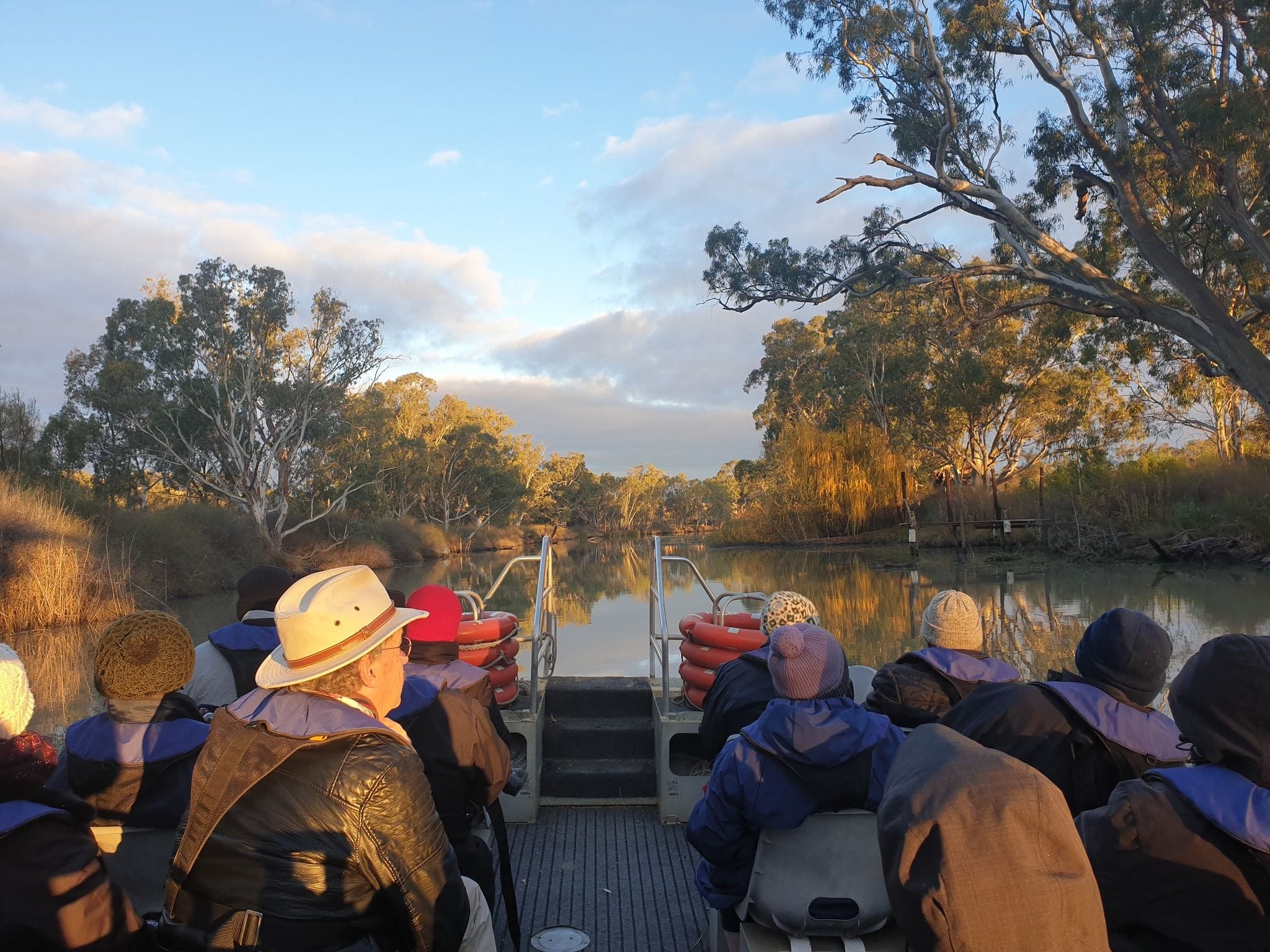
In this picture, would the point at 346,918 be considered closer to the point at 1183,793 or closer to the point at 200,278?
the point at 1183,793

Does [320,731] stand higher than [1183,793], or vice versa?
[320,731]

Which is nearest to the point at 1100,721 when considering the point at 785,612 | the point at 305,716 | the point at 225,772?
the point at 785,612

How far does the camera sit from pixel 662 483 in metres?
78.6

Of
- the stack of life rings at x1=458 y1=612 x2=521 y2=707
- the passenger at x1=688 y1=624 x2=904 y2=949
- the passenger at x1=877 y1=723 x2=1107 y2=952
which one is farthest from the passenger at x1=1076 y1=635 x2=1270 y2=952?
the stack of life rings at x1=458 y1=612 x2=521 y2=707

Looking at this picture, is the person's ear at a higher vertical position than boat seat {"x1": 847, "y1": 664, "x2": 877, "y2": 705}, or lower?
higher

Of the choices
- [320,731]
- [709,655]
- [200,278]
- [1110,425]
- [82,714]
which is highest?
[200,278]

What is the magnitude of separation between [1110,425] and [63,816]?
30403mm

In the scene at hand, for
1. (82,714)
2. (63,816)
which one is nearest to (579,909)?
(63,816)

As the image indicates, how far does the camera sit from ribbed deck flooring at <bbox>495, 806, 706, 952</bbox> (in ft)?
9.13

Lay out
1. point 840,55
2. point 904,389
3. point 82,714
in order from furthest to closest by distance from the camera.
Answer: point 904,389, point 840,55, point 82,714

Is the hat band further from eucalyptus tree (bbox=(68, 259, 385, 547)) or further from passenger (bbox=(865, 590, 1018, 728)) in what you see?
eucalyptus tree (bbox=(68, 259, 385, 547))

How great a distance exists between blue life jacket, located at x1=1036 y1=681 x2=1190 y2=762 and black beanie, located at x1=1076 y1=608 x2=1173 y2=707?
35 mm

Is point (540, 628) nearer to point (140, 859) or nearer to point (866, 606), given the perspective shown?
point (140, 859)

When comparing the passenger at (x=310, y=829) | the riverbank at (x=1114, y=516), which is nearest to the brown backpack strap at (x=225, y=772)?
the passenger at (x=310, y=829)
